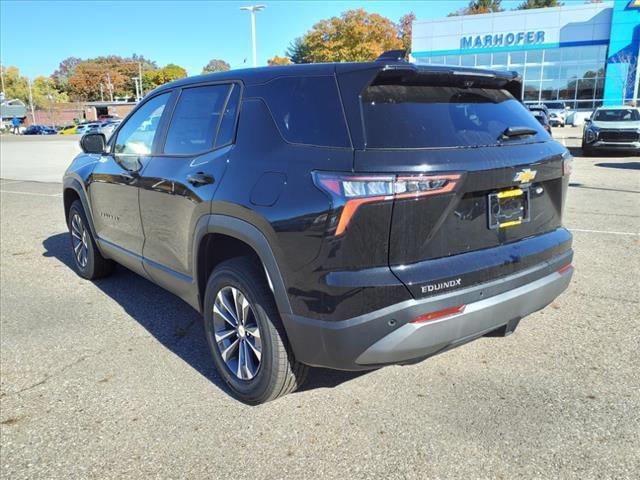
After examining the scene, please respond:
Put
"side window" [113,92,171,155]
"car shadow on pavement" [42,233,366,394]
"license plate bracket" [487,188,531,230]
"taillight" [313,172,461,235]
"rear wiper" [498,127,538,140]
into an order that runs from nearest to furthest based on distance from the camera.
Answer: "taillight" [313,172,461,235]
"license plate bracket" [487,188,531,230]
"rear wiper" [498,127,538,140]
"car shadow on pavement" [42,233,366,394]
"side window" [113,92,171,155]

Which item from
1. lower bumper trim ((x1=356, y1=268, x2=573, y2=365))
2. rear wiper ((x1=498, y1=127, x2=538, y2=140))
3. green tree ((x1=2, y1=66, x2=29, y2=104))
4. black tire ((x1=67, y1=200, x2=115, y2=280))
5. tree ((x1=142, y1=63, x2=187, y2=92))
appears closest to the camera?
lower bumper trim ((x1=356, y1=268, x2=573, y2=365))

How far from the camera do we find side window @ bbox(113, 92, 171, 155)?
391cm

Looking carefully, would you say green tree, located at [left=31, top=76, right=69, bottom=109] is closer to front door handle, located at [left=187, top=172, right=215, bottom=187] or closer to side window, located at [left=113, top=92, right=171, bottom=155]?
side window, located at [left=113, top=92, right=171, bottom=155]

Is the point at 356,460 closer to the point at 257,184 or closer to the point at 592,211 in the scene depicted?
the point at 257,184

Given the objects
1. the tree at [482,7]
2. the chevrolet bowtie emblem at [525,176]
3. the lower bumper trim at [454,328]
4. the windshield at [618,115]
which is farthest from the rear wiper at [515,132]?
the tree at [482,7]

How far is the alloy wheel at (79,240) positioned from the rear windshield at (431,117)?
146 inches

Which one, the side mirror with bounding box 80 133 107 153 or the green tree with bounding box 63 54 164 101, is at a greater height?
the green tree with bounding box 63 54 164 101

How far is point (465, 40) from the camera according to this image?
1665 inches

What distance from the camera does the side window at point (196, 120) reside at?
3.25m

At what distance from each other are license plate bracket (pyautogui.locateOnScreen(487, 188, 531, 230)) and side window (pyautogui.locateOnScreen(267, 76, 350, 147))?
832 mm

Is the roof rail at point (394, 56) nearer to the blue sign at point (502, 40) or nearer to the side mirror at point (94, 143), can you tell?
the side mirror at point (94, 143)

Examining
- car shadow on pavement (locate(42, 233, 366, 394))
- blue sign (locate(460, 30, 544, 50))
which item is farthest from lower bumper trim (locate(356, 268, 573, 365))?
blue sign (locate(460, 30, 544, 50))

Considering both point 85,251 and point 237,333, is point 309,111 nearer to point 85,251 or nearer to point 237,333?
point 237,333

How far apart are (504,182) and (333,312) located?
109 cm
